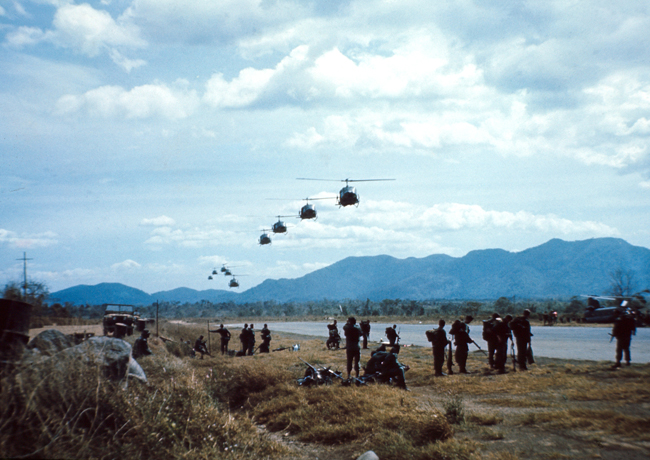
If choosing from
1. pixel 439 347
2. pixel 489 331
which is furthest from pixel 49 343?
pixel 489 331

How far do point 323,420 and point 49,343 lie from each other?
5022mm

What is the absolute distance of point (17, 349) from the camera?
21.7ft

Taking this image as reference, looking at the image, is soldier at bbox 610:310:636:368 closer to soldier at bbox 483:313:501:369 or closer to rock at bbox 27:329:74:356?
soldier at bbox 483:313:501:369

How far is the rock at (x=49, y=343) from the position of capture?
7.52 metres

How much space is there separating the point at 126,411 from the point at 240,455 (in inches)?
66.8

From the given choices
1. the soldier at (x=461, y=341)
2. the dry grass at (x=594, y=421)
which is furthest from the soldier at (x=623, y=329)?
the dry grass at (x=594, y=421)

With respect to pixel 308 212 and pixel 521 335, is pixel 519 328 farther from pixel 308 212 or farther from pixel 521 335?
pixel 308 212

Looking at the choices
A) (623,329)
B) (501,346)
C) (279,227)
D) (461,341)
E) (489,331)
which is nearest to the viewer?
(623,329)

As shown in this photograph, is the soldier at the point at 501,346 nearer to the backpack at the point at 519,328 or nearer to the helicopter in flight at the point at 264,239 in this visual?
the backpack at the point at 519,328

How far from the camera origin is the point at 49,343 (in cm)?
776

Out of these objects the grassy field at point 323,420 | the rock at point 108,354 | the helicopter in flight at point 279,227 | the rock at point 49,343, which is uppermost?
the helicopter in flight at point 279,227

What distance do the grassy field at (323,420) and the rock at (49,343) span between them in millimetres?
1097

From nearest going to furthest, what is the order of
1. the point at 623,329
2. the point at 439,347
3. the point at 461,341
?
the point at 439,347, the point at 623,329, the point at 461,341

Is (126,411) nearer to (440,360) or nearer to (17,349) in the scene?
(17,349)
